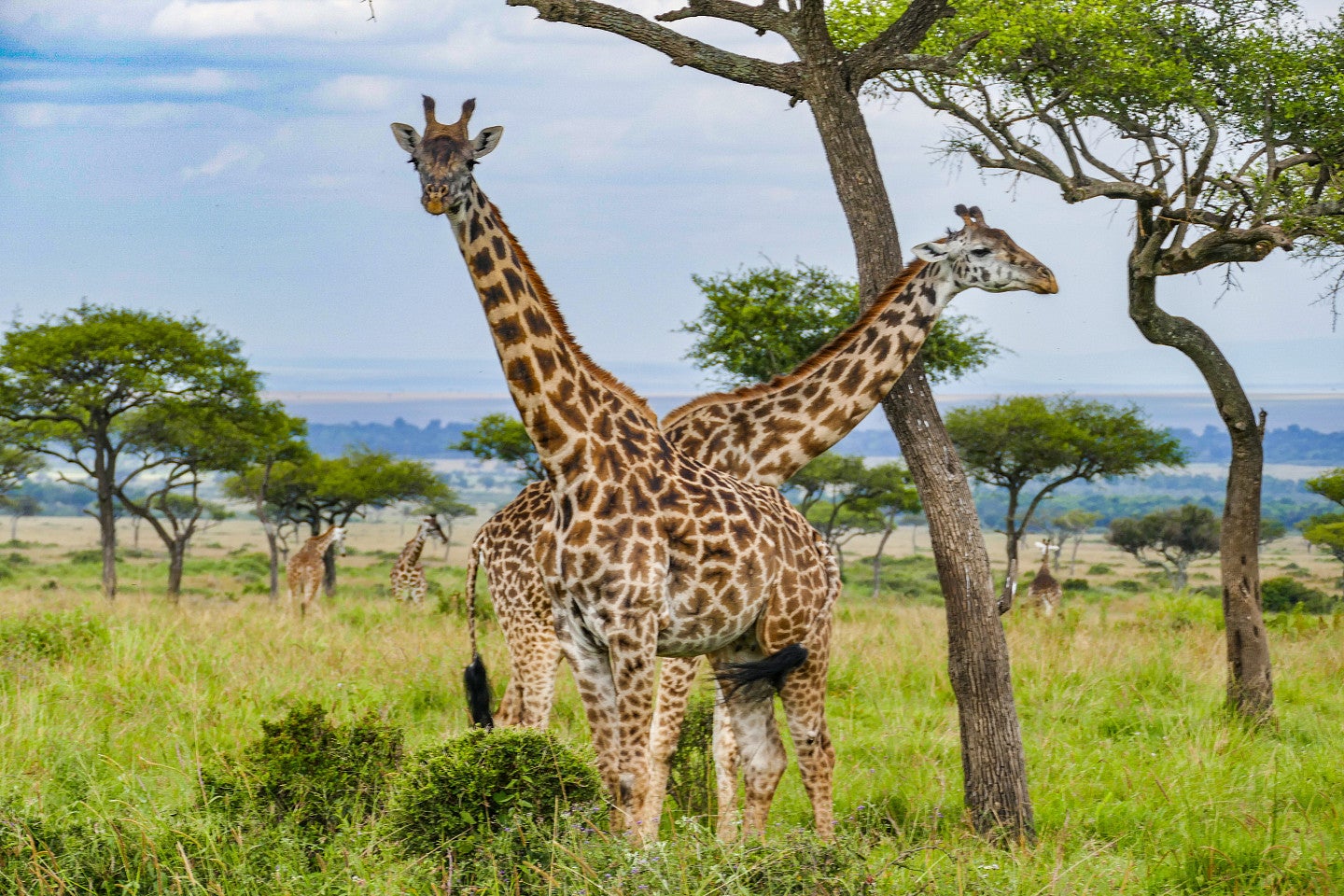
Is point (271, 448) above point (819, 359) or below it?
below

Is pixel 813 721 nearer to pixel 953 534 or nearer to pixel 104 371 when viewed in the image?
pixel 953 534

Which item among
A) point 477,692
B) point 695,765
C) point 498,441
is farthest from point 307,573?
point 498,441

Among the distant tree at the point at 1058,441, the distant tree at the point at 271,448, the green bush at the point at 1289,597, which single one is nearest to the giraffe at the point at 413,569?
the distant tree at the point at 271,448

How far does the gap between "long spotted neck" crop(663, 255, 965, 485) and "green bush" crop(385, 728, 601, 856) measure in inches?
91.6

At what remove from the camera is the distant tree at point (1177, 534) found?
47.0 m

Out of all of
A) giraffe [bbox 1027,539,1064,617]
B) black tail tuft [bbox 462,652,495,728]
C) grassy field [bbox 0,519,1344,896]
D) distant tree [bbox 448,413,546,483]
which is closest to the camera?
grassy field [bbox 0,519,1344,896]

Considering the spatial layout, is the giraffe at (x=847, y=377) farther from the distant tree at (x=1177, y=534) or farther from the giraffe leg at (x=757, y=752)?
the distant tree at (x=1177, y=534)

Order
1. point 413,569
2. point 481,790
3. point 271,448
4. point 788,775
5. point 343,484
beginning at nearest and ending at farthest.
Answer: point 481,790, point 788,775, point 413,569, point 271,448, point 343,484

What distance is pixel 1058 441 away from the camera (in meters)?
31.7

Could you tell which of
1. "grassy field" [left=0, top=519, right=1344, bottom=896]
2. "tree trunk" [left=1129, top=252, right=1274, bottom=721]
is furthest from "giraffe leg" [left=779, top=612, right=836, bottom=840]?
"tree trunk" [left=1129, top=252, right=1274, bottom=721]

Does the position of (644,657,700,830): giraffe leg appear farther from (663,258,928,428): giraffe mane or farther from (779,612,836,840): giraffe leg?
(663,258,928,428): giraffe mane

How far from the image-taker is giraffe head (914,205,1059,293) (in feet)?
22.7

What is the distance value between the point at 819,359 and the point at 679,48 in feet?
6.60

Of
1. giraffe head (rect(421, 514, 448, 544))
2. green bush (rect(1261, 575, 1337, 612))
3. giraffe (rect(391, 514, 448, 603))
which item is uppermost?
giraffe head (rect(421, 514, 448, 544))
